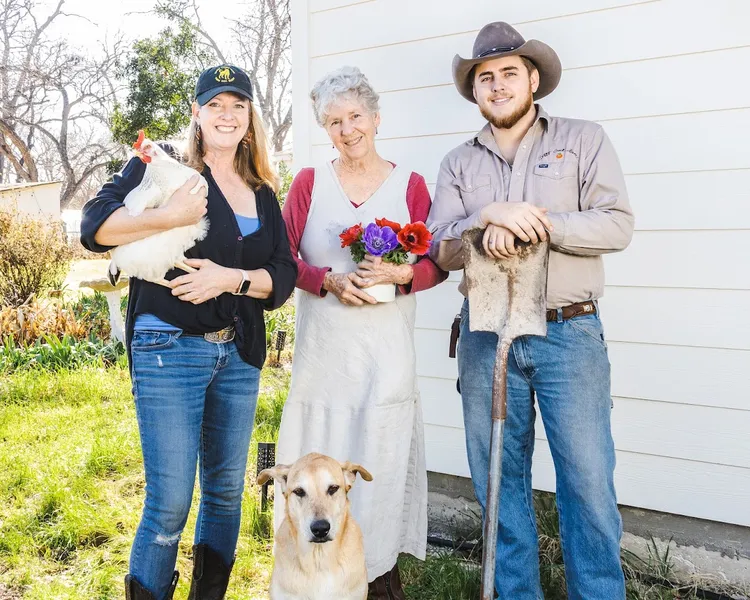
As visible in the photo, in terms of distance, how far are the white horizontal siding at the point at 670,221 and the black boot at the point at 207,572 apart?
1.84 m

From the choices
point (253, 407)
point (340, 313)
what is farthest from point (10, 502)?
point (340, 313)

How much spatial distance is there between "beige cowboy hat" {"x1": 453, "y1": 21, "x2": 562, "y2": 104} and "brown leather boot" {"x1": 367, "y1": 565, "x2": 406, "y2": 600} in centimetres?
229

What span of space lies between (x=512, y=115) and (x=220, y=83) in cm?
113

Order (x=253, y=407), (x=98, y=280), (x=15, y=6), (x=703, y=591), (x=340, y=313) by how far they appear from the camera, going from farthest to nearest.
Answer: (x=15, y=6) → (x=98, y=280) → (x=703, y=591) → (x=340, y=313) → (x=253, y=407)

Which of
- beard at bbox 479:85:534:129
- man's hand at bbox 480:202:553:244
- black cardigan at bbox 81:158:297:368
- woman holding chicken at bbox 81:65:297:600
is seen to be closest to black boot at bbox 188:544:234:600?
woman holding chicken at bbox 81:65:297:600

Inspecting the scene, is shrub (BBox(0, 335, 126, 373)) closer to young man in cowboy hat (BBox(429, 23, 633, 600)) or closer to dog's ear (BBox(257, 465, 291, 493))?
dog's ear (BBox(257, 465, 291, 493))

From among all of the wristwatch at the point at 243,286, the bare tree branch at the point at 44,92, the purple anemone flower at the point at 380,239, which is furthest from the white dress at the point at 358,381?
the bare tree branch at the point at 44,92

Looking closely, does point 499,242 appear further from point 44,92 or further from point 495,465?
point 44,92

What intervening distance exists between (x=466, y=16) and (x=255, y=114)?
161 cm

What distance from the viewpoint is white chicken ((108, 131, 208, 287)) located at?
223cm

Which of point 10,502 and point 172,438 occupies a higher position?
point 172,438

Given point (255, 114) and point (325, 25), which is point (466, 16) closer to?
point (325, 25)

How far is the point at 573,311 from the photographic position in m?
2.36

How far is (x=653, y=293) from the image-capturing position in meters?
3.28
